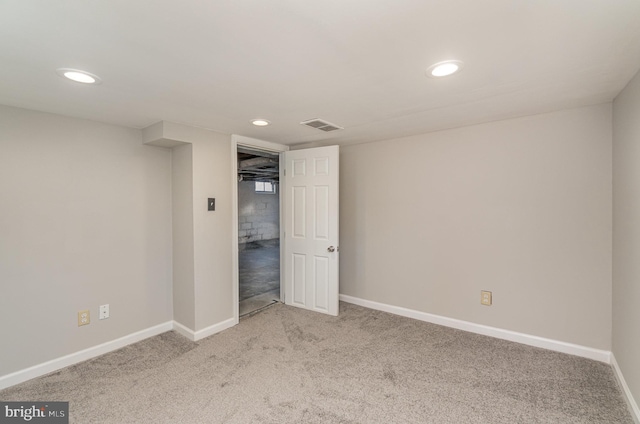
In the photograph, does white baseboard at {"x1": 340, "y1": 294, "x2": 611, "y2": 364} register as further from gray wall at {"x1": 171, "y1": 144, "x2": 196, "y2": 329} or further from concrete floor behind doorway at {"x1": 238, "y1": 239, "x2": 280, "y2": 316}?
gray wall at {"x1": 171, "y1": 144, "x2": 196, "y2": 329}

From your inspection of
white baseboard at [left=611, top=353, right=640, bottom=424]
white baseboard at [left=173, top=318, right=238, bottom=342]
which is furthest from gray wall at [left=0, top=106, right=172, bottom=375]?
white baseboard at [left=611, top=353, right=640, bottom=424]

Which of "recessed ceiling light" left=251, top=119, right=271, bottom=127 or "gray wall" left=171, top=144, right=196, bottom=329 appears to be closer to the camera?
"recessed ceiling light" left=251, top=119, right=271, bottom=127

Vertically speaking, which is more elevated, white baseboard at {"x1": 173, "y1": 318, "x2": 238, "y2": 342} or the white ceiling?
the white ceiling

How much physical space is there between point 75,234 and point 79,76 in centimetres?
147

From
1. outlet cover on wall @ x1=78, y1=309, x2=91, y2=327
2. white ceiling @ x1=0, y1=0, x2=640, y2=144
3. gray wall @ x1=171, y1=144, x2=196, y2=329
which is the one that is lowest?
outlet cover on wall @ x1=78, y1=309, x2=91, y2=327

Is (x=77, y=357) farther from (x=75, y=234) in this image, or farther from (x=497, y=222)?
(x=497, y=222)

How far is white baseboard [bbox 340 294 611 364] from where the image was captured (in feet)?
8.02

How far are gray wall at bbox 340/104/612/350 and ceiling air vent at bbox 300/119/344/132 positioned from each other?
0.85 m

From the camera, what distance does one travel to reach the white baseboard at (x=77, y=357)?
221 centimetres

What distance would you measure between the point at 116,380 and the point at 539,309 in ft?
11.9

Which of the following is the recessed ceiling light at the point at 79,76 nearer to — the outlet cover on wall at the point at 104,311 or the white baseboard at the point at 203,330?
the outlet cover on wall at the point at 104,311

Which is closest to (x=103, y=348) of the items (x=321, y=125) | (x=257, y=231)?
(x=321, y=125)

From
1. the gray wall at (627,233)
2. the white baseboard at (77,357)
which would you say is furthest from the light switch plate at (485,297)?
the white baseboard at (77,357)

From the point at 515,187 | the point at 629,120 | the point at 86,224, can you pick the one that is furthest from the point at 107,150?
the point at 629,120
